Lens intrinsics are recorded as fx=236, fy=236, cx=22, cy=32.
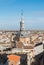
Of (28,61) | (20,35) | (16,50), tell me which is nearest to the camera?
(28,61)

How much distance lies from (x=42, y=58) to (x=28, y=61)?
2.72 m

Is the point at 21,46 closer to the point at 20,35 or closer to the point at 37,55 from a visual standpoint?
the point at 20,35

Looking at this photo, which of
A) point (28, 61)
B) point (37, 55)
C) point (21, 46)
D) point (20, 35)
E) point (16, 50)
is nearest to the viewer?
point (28, 61)

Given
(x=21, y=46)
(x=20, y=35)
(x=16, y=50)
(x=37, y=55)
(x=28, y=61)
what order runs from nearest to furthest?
(x=28, y=61) < (x=37, y=55) < (x=16, y=50) < (x=21, y=46) < (x=20, y=35)

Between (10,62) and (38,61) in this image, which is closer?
(10,62)

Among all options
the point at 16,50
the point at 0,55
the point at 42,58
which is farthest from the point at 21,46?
the point at 42,58

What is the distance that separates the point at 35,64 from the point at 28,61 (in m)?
1.66

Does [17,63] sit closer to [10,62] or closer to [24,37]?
[10,62]

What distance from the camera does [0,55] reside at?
30.2 meters

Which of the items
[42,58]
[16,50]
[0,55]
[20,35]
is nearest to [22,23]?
[20,35]

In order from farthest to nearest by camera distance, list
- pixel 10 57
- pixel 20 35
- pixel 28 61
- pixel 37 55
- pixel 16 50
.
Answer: pixel 20 35, pixel 16 50, pixel 37 55, pixel 10 57, pixel 28 61

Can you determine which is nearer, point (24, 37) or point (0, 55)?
point (0, 55)

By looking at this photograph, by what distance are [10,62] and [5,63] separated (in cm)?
117

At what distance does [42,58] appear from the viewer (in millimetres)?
26688
